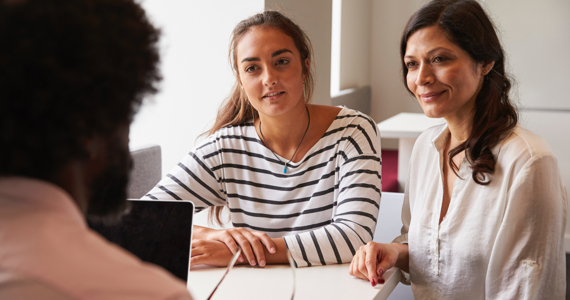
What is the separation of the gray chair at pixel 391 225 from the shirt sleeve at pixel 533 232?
2.00 ft

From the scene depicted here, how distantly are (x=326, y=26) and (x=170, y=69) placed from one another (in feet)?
3.09

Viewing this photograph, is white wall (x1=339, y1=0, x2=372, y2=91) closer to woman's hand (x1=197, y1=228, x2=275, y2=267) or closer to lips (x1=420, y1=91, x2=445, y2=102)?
lips (x1=420, y1=91, x2=445, y2=102)

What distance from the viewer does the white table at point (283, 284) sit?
96 centimetres

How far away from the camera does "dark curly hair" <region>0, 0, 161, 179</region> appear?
34 centimetres

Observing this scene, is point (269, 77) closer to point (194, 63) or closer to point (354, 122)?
point (354, 122)

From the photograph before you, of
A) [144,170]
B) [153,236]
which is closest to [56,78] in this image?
[153,236]

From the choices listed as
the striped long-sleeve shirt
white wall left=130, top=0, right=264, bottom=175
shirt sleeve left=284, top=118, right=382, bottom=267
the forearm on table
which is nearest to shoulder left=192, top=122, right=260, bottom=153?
the striped long-sleeve shirt

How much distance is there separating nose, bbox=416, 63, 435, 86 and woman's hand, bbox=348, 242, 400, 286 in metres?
0.39

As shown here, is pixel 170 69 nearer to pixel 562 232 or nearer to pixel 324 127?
pixel 324 127

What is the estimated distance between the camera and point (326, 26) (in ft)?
9.21

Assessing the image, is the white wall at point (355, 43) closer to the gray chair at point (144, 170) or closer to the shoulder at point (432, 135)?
the gray chair at point (144, 170)

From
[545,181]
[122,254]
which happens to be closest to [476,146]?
[545,181]

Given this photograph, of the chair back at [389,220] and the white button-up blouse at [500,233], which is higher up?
the white button-up blouse at [500,233]

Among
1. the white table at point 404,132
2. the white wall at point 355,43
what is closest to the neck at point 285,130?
the white table at point 404,132
